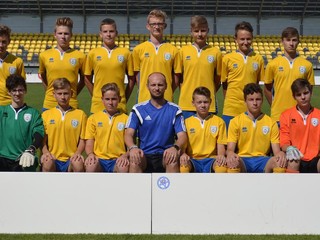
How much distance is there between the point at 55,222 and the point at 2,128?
1.27 metres

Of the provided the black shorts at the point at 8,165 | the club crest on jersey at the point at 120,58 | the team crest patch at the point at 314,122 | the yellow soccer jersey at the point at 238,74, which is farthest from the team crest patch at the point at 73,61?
the team crest patch at the point at 314,122

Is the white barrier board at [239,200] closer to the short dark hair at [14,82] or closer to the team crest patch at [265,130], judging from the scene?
the team crest patch at [265,130]

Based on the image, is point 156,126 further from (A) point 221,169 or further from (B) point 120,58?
(B) point 120,58

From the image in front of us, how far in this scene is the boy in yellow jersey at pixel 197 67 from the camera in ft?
20.1

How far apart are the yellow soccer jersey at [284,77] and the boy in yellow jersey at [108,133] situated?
5.60 ft

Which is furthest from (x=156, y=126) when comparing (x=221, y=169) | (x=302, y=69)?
(x=302, y=69)

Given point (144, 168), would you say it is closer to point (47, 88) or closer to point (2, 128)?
point (2, 128)

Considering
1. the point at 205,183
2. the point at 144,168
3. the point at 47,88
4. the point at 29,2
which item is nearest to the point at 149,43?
the point at 47,88

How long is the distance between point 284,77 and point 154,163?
1.90m

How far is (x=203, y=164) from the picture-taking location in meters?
5.16

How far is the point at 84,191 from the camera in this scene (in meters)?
4.32

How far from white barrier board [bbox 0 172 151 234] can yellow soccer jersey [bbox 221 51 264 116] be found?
2.24m

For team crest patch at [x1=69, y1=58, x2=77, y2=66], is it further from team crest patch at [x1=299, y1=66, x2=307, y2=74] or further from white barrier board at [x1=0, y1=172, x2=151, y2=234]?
team crest patch at [x1=299, y1=66, x2=307, y2=74]

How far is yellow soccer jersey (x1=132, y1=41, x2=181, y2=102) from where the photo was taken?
6.16 m
